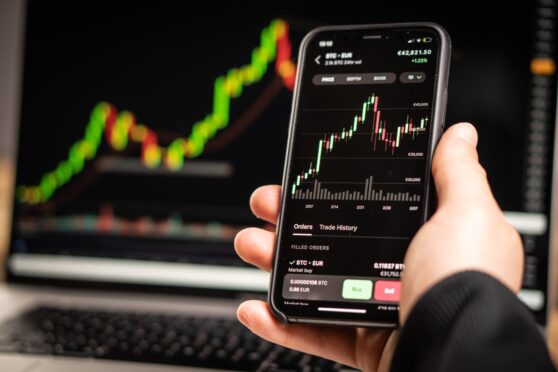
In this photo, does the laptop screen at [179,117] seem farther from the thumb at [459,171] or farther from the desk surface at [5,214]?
the thumb at [459,171]

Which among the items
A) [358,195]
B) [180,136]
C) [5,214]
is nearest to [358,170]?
[358,195]

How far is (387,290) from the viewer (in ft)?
1.72

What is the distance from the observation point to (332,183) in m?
0.57

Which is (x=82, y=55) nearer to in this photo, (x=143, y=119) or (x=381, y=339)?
(x=143, y=119)

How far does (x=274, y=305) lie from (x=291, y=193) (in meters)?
0.10

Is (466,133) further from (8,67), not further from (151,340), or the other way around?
(8,67)

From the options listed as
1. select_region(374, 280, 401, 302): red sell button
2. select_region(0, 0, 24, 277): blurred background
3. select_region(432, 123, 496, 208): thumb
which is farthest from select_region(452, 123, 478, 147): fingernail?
select_region(0, 0, 24, 277): blurred background

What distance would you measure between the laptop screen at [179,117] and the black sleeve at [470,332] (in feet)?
1.54

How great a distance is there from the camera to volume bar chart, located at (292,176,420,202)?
547 millimetres

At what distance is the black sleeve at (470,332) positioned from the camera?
35 centimetres

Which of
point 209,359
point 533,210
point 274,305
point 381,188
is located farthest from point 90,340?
point 533,210

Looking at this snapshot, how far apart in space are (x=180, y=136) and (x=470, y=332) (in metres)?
0.60

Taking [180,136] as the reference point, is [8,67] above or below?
above

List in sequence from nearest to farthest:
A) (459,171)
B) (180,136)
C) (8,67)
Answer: (459,171) → (180,136) → (8,67)
